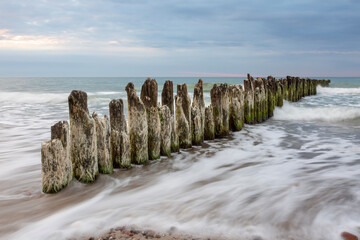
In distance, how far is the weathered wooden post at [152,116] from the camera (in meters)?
4.80

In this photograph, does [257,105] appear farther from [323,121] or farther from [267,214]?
[267,214]

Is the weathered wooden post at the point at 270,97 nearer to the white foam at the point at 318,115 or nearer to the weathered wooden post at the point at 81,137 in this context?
the white foam at the point at 318,115

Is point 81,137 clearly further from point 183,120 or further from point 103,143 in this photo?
point 183,120

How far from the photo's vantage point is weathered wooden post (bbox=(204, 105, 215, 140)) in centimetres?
632

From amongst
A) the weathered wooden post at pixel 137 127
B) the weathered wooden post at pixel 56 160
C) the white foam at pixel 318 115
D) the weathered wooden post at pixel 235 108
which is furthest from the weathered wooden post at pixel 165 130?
the white foam at pixel 318 115

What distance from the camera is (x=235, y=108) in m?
7.37

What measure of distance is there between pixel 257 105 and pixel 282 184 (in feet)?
18.4

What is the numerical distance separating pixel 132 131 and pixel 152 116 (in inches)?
16.8

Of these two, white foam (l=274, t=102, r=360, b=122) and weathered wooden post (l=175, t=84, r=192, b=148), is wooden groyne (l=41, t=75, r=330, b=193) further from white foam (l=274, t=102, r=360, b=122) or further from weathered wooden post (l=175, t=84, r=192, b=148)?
white foam (l=274, t=102, r=360, b=122)

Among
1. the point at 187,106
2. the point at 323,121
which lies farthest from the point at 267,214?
the point at 323,121

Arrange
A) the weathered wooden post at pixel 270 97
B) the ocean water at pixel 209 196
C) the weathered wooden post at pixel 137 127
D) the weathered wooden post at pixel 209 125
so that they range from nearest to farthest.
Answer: the ocean water at pixel 209 196, the weathered wooden post at pixel 137 127, the weathered wooden post at pixel 209 125, the weathered wooden post at pixel 270 97

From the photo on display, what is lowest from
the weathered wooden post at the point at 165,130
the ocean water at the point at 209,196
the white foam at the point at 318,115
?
the ocean water at the point at 209,196

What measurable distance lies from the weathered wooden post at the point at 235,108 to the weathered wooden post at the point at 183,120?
2.01m

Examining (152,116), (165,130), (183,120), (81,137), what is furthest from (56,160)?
(183,120)
